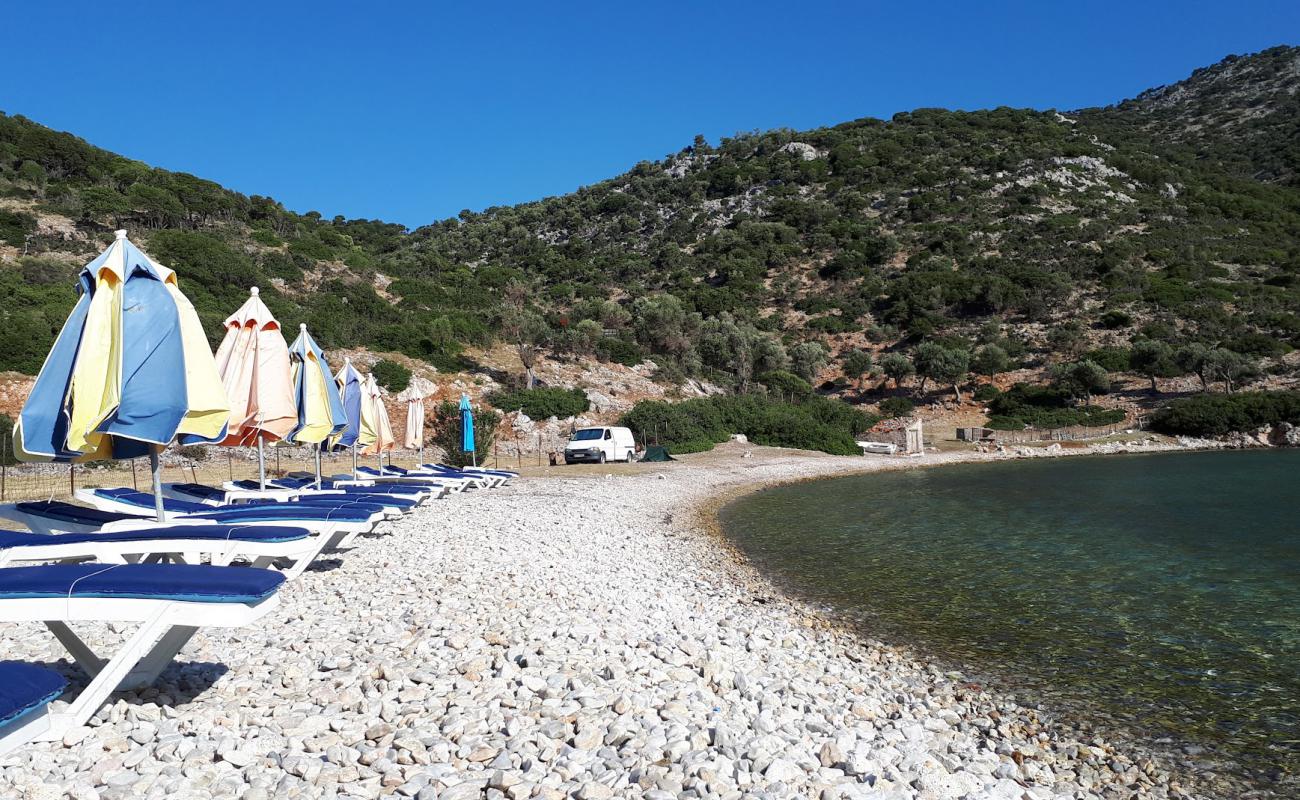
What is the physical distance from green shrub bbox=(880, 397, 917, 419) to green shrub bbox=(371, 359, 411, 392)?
2811 cm

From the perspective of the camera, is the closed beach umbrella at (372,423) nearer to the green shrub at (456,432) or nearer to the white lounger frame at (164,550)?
the green shrub at (456,432)

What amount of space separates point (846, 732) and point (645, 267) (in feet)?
209

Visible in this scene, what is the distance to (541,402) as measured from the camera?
32031 millimetres

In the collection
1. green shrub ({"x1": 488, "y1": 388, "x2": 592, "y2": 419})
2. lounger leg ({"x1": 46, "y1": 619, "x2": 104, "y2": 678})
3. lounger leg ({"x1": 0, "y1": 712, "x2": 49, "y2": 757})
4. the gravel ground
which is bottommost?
the gravel ground

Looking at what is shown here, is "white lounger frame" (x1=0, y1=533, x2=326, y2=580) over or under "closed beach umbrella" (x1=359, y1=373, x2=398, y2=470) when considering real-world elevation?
under

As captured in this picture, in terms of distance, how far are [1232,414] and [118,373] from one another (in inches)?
1870

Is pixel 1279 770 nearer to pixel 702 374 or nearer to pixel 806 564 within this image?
pixel 806 564

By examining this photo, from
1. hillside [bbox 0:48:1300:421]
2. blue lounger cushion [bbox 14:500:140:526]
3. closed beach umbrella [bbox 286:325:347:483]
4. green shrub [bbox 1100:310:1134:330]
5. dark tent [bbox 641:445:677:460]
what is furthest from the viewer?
green shrub [bbox 1100:310:1134:330]

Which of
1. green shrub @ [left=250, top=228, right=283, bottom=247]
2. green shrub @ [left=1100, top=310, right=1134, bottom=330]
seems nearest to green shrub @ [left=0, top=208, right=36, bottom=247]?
green shrub @ [left=250, top=228, right=283, bottom=247]

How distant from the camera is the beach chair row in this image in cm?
350

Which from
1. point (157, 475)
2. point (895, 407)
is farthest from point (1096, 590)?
point (895, 407)

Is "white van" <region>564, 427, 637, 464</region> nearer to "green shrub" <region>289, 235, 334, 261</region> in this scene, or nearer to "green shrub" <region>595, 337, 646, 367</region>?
"green shrub" <region>595, 337, 646, 367</region>

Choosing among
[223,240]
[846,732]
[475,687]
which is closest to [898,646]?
[846,732]

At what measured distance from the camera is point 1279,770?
4547mm
